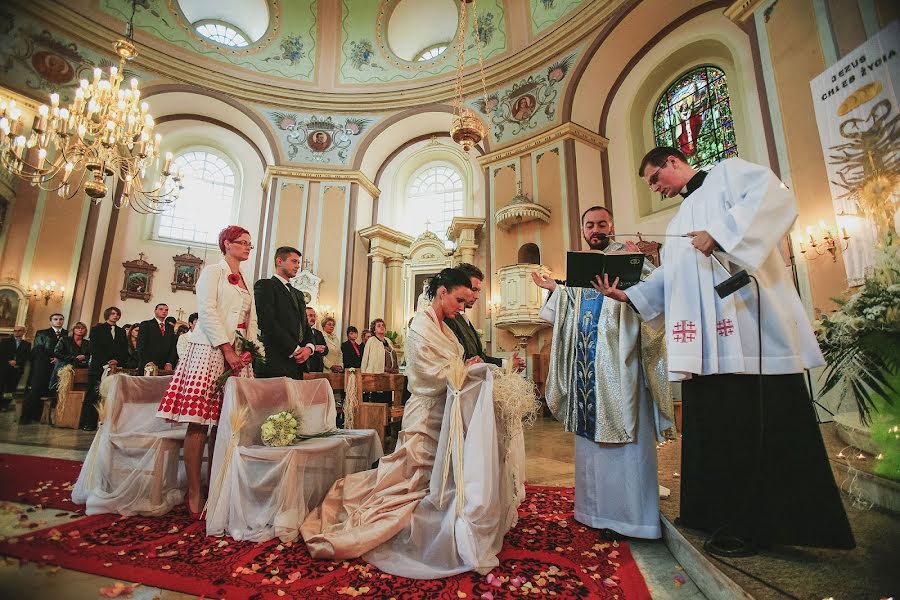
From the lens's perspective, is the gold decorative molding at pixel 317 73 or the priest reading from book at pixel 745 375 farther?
the gold decorative molding at pixel 317 73

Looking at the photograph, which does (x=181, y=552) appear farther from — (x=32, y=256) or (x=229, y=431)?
(x=32, y=256)

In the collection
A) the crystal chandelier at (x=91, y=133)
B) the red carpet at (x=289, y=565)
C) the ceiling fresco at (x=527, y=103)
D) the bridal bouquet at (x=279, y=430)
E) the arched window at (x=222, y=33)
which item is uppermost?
the arched window at (x=222, y=33)

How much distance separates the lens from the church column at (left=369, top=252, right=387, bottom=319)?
1192cm

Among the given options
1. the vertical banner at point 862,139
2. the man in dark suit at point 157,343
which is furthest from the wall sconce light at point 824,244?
the man in dark suit at point 157,343

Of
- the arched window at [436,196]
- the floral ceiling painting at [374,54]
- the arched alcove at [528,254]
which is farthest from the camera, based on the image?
the arched window at [436,196]

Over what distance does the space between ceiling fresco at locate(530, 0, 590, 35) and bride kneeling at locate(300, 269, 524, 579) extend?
35.0 feet

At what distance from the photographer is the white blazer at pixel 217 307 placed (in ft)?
8.70

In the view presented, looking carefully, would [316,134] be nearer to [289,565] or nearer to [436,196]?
[436,196]

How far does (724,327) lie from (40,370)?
878cm

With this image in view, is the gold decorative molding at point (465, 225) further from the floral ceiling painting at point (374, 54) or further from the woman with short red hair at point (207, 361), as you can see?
the woman with short red hair at point (207, 361)

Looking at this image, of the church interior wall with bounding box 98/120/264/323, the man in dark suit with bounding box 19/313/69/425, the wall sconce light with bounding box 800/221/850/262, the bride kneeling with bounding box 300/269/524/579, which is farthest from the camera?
the church interior wall with bounding box 98/120/264/323

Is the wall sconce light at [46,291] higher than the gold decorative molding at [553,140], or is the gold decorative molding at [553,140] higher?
the gold decorative molding at [553,140]

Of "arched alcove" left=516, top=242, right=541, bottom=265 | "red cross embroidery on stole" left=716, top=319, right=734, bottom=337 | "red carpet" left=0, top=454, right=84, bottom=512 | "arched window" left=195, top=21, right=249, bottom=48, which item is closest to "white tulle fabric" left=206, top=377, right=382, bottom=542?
"red carpet" left=0, top=454, right=84, bottom=512

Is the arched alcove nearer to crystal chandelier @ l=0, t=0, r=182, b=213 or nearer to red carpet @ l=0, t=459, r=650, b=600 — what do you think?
crystal chandelier @ l=0, t=0, r=182, b=213
